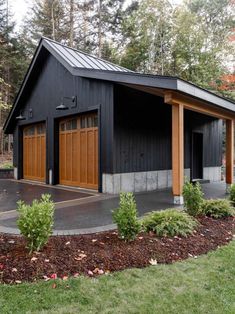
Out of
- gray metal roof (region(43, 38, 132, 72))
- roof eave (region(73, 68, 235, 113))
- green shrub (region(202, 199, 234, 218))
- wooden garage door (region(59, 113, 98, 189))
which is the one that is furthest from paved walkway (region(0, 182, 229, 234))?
gray metal roof (region(43, 38, 132, 72))

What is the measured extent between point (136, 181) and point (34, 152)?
5.55m

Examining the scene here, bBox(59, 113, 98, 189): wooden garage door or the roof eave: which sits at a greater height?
the roof eave

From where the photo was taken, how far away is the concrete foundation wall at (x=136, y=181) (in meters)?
8.62

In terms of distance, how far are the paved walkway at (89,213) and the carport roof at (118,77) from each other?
2.61 m

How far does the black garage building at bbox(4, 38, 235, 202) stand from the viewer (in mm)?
7357

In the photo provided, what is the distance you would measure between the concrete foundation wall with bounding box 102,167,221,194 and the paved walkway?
0.41 meters

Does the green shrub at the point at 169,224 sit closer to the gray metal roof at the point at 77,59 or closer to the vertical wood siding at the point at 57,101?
the vertical wood siding at the point at 57,101

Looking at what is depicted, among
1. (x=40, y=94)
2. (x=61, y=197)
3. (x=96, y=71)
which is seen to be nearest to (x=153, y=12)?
(x=40, y=94)

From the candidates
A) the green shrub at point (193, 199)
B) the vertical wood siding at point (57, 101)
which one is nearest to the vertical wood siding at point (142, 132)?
the vertical wood siding at point (57, 101)

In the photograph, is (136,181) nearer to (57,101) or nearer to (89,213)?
(89,213)

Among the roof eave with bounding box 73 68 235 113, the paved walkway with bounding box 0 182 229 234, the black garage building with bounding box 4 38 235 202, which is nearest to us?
the paved walkway with bounding box 0 182 229 234

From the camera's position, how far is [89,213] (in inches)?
235

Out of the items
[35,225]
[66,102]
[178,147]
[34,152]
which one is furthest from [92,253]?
[34,152]

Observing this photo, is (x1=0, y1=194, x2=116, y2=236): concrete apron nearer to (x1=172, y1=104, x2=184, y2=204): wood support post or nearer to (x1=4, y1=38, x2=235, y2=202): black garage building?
(x1=4, y1=38, x2=235, y2=202): black garage building
